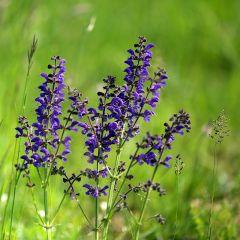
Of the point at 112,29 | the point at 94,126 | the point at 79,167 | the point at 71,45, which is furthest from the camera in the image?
the point at 112,29

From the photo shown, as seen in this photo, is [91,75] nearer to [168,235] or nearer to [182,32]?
[182,32]

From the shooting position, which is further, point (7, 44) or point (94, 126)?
point (7, 44)

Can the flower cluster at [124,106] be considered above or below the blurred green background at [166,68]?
below

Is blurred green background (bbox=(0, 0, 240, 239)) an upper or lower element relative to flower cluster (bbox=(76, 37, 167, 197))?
upper

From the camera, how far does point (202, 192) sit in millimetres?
4059

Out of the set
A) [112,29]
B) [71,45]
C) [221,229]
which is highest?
[112,29]

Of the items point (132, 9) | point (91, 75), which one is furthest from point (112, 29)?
point (91, 75)

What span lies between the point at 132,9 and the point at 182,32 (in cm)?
122

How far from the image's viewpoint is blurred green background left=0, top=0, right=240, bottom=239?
4004 millimetres

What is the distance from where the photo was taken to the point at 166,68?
6.62 m

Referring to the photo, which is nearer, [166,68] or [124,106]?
[124,106]

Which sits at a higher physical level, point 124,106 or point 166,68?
point 166,68

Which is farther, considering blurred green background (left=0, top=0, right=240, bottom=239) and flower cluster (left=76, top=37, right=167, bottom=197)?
blurred green background (left=0, top=0, right=240, bottom=239)

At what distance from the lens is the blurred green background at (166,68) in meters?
4.00
